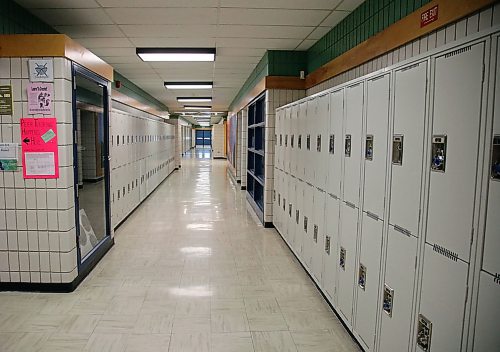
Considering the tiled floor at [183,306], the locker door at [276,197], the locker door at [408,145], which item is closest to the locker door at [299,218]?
the tiled floor at [183,306]

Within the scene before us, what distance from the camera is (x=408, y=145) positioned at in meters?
2.04

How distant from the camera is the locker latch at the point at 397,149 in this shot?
6.93 ft

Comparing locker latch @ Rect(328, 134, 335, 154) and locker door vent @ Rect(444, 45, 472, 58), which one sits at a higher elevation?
locker door vent @ Rect(444, 45, 472, 58)

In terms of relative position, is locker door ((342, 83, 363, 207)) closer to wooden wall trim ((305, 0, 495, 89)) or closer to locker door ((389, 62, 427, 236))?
locker door ((389, 62, 427, 236))

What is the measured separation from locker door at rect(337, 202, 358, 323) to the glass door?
2.68m

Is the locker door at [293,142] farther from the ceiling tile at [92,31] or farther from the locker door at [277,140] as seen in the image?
the ceiling tile at [92,31]

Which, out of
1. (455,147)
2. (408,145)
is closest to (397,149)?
(408,145)

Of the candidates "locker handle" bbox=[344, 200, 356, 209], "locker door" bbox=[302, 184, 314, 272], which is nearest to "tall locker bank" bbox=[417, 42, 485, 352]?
"locker handle" bbox=[344, 200, 356, 209]

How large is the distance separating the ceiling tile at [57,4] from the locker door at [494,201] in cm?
381

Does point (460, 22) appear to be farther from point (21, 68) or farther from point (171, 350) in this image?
point (21, 68)

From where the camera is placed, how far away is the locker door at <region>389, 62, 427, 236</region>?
6.36ft

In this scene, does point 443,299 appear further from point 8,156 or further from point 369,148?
point 8,156

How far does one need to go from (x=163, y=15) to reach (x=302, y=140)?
2.15 m

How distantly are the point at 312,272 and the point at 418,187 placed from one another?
2208mm
